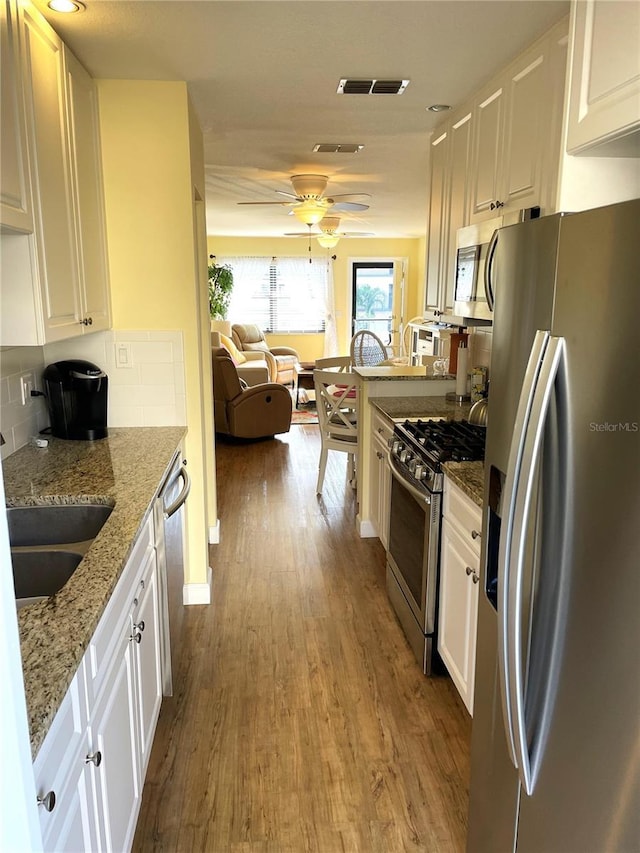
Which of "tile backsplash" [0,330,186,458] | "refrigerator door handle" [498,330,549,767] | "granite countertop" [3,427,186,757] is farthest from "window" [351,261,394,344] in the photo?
"refrigerator door handle" [498,330,549,767]

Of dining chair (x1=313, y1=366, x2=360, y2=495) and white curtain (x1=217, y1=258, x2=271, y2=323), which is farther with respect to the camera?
white curtain (x1=217, y1=258, x2=271, y2=323)

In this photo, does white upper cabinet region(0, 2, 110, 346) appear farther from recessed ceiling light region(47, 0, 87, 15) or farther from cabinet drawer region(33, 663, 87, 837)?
cabinet drawer region(33, 663, 87, 837)

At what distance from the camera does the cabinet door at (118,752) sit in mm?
1303

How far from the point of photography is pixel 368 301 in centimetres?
1059

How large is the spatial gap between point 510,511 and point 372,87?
220 cm

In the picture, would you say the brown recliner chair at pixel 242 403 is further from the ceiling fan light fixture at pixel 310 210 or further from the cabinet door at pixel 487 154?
the cabinet door at pixel 487 154

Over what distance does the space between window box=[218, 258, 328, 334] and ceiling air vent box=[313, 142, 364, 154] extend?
650cm

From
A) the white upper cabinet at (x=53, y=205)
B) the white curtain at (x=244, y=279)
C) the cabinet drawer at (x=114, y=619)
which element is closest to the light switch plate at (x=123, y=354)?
the white upper cabinet at (x=53, y=205)

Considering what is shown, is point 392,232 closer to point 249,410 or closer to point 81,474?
point 249,410

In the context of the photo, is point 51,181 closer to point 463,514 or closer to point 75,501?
point 75,501

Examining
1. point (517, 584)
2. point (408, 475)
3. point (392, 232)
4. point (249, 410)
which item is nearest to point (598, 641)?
point (517, 584)

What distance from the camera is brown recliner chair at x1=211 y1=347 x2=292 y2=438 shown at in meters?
6.23

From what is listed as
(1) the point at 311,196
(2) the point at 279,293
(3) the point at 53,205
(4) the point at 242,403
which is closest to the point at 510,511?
(3) the point at 53,205

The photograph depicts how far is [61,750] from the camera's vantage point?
1.05 metres
